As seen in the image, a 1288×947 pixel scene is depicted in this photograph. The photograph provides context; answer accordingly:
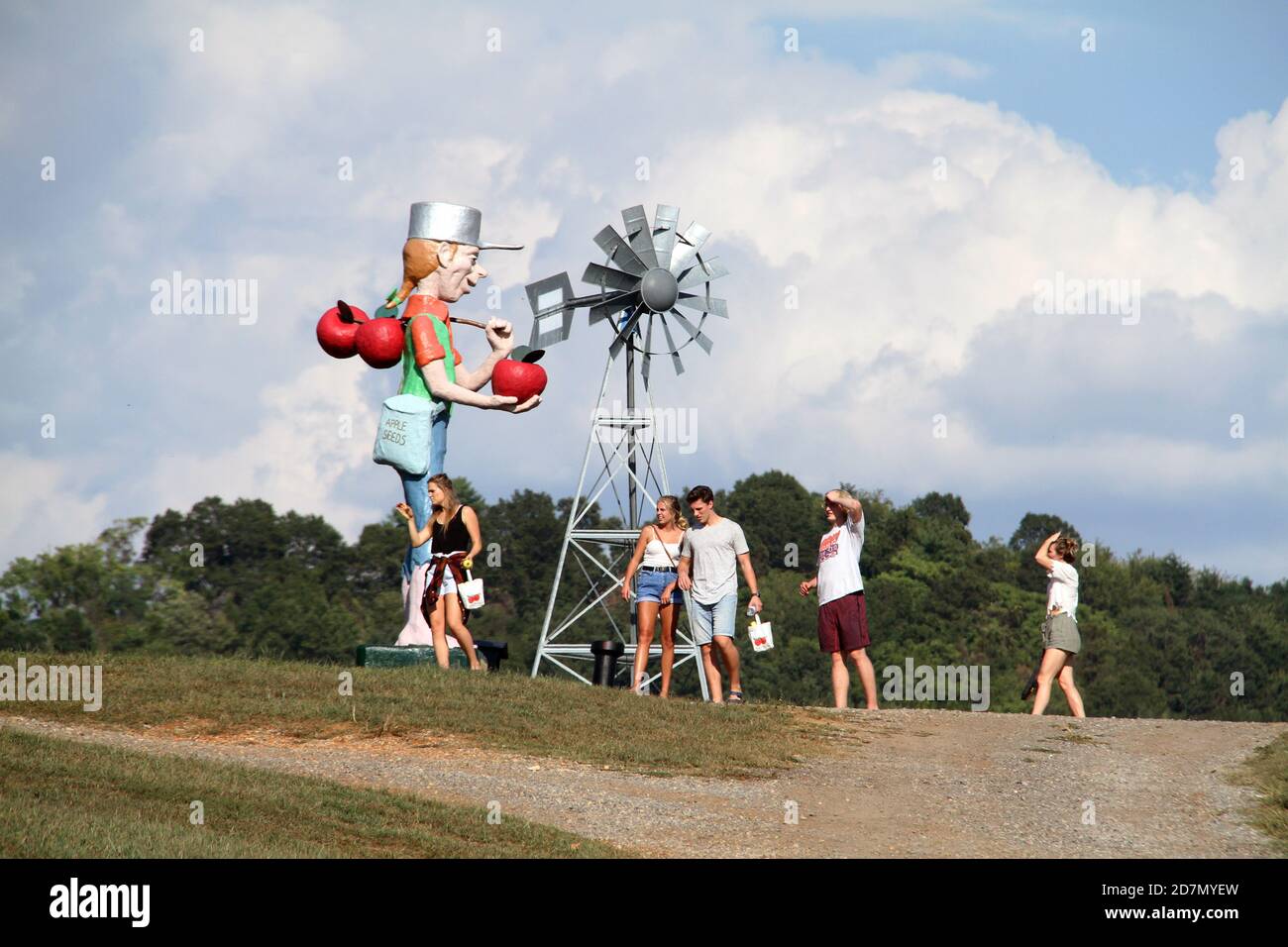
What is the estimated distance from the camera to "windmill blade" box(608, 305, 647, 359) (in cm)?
3152

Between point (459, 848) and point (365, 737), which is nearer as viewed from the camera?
point (459, 848)

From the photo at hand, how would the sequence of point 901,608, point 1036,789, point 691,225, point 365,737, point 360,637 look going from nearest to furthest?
point 1036,789, point 365,737, point 691,225, point 360,637, point 901,608

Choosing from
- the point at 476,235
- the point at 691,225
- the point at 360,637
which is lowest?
the point at 360,637

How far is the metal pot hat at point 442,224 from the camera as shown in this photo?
61.9ft

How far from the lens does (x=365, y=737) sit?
13.8 m

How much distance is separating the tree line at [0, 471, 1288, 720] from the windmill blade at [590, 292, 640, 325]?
31.9 metres

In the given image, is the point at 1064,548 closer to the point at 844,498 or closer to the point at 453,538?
the point at 844,498

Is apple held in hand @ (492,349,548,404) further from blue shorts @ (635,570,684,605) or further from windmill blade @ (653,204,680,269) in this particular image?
windmill blade @ (653,204,680,269)

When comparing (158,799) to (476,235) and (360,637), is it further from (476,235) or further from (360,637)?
(360,637)

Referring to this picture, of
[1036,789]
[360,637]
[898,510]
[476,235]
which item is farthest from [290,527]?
[1036,789]

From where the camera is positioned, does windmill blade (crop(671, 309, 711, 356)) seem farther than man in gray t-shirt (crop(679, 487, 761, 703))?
Yes

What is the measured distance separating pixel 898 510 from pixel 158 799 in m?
77.6

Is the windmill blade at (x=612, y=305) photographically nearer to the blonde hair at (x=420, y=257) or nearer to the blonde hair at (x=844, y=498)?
the blonde hair at (x=420, y=257)
